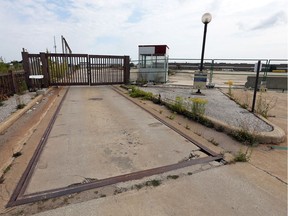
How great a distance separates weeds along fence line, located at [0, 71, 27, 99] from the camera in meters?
7.54

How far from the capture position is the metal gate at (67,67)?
10591mm

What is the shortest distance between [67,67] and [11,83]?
5.32 metres

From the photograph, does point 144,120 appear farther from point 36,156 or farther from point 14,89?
point 14,89

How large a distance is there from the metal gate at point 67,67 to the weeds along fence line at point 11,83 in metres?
0.63

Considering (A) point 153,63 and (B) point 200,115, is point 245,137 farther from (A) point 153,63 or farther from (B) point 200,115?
(A) point 153,63

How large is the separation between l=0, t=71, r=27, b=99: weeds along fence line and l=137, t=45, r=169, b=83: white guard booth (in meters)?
7.60

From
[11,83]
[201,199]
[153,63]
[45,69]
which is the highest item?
[153,63]

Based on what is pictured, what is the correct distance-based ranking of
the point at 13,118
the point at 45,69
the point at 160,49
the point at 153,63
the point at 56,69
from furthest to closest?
the point at 153,63 < the point at 160,49 < the point at 56,69 < the point at 45,69 < the point at 13,118

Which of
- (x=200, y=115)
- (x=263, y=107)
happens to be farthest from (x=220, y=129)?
(x=263, y=107)

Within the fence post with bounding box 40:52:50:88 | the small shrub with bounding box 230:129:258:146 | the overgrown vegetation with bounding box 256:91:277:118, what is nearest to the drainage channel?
the small shrub with bounding box 230:129:258:146

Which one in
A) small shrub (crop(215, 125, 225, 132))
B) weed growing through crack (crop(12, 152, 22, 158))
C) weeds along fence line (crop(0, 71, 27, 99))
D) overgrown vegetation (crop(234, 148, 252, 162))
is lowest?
weed growing through crack (crop(12, 152, 22, 158))

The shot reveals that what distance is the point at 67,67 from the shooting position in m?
13.3

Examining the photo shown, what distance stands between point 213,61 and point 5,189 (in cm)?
1251

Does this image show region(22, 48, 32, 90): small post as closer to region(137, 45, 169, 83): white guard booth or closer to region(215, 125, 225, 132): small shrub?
region(137, 45, 169, 83): white guard booth
